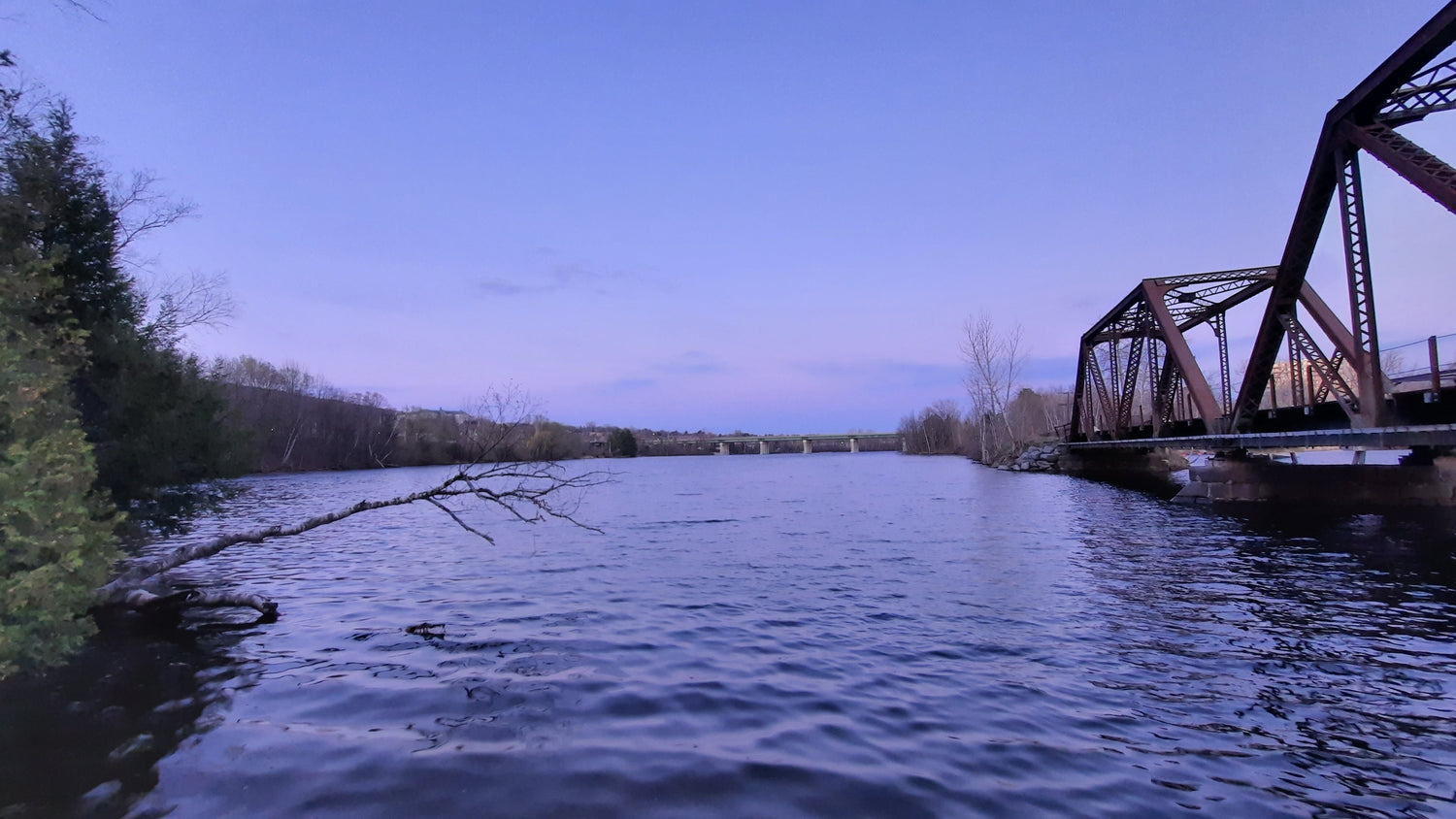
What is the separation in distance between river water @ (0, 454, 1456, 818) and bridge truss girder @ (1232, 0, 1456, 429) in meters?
4.66

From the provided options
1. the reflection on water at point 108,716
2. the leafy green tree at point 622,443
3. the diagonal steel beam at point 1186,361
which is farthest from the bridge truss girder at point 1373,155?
the leafy green tree at point 622,443

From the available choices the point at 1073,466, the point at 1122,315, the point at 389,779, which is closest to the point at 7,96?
the point at 389,779

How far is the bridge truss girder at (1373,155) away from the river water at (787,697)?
15.3ft

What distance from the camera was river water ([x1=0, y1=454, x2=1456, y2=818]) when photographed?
532 cm

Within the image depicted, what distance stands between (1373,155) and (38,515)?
78.2 ft

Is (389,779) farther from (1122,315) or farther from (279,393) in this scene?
(279,393)

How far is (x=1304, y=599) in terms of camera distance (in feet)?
37.5

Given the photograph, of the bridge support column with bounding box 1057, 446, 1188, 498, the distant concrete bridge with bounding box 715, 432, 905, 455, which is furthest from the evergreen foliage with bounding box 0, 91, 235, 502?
the distant concrete bridge with bounding box 715, 432, 905, 455

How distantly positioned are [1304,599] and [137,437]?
69.5ft

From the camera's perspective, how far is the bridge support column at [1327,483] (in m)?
21.1

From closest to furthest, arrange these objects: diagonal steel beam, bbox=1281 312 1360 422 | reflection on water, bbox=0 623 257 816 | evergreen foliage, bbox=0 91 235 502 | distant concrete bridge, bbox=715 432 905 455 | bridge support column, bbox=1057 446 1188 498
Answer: reflection on water, bbox=0 623 257 816, evergreen foliage, bbox=0 91 235 502, diagonal steel beam, bbox=1281 312 1360 422, bridge support column, bbox=1057 446 1188 498, distant concrete bridge, bbox=715 432 905 455

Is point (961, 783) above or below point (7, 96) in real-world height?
below

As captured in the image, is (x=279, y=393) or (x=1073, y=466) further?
(x=279, y=393)

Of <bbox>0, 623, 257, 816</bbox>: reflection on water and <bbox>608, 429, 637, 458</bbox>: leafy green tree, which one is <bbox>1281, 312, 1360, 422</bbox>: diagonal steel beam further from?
<bbox>608, 429, 637, 458</bbox>: leafy green tree
